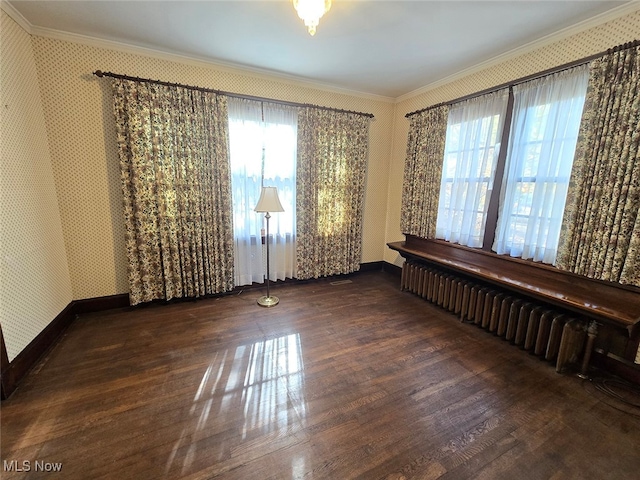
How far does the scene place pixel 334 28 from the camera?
2336mm

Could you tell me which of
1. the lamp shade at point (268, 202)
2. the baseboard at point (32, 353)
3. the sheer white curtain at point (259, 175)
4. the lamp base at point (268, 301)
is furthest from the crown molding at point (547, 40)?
the baseboard at point (32, 353)

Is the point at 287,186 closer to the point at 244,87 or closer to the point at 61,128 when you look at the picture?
the point at 244,87

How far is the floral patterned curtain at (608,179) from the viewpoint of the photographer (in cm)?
193

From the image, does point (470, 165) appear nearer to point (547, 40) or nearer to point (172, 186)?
point (547, 40)

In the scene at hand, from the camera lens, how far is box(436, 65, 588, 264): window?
7.64 ft

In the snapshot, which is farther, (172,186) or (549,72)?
(172,186)

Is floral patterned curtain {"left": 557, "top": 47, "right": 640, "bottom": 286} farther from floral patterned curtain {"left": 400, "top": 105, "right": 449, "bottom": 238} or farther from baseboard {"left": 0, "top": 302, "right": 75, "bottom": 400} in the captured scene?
baseboard {"left": 0, "top": 302, "right": 75, "bottom": 400}

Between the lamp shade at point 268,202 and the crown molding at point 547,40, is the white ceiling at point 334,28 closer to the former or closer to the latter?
the crown molding at point 547,40

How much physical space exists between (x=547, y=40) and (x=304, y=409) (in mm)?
3778

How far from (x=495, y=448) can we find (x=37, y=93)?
4.66 meters

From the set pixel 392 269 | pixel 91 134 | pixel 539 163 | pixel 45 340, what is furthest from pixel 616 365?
pixel 91 134

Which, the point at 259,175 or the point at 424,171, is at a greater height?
the point at 424,171

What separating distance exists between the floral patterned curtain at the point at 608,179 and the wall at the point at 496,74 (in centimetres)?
22

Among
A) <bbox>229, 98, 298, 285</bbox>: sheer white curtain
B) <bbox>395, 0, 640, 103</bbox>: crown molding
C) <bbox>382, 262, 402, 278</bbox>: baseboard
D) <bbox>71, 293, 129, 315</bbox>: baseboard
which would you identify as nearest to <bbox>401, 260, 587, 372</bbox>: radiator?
<bbox>382, 262, 402, 278</bbox>: baseboard
